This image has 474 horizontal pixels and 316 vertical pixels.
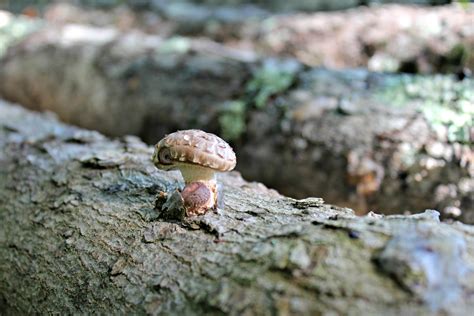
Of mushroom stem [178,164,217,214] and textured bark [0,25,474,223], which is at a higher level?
mushroom stem [178,164,217,214]

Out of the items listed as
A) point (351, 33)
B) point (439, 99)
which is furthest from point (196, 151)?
point (351, 33)

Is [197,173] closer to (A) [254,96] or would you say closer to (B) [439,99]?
(A) [254,96]

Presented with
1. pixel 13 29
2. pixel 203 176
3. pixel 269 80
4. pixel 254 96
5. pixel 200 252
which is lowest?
pixel 13 29

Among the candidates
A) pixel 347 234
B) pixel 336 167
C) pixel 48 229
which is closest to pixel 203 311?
pixel 347 234

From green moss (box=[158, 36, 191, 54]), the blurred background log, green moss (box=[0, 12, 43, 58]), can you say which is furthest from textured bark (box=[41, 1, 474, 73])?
green moss (box=[0, 12, 43, 58])

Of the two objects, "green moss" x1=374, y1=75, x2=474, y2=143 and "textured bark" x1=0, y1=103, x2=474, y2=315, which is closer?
"textured bark" x1=0, y1=103, x2=474, y2=315

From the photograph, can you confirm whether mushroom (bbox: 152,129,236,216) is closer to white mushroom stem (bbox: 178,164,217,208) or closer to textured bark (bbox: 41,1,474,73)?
white mushroom stem (bbox: 178,164,217,208)
